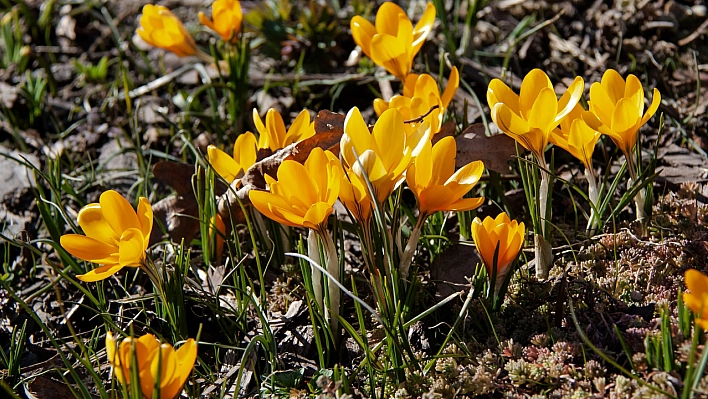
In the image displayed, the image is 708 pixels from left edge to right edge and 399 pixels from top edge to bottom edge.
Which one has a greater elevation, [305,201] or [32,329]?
[305,201]

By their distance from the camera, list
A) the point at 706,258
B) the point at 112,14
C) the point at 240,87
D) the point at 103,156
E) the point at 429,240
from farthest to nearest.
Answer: the point at 112,14, the point at 103,156, the point at 240,87, the point at 429,240, the point at 706,258

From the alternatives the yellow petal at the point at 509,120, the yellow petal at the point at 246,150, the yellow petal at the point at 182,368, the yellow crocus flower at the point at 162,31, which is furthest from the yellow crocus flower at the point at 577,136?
the yellow crocus flower at the point at 162,31

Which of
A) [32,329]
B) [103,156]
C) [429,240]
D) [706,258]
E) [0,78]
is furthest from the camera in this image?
[0,78]

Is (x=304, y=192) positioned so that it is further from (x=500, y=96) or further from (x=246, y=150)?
(x=500, y=96)

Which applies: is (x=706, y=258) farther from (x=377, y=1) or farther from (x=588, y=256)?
(x=377, y=1)

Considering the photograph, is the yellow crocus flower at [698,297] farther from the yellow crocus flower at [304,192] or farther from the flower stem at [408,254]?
the yellow crocus flower at [304,192]

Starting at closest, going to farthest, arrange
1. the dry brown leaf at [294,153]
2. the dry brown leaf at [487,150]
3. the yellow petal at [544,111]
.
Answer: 1. the yellow petal at [544,111]
2. the dry brown leaf at [294,153]
3. the dry brown leaf at [487,150]

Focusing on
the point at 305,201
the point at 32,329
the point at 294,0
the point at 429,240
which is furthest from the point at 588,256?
the point at 294,0
